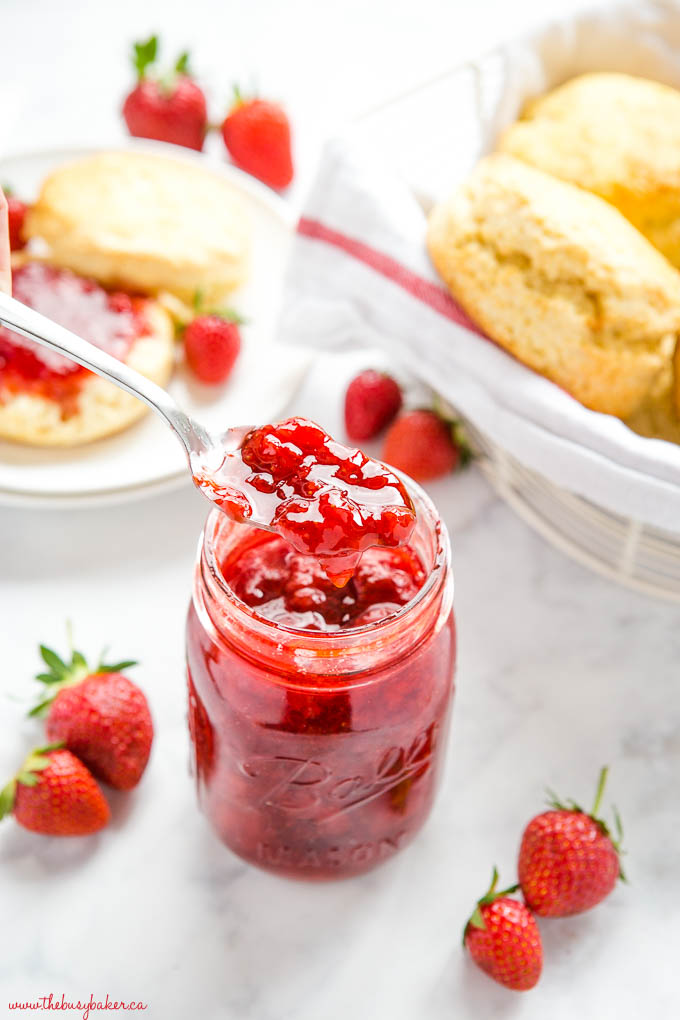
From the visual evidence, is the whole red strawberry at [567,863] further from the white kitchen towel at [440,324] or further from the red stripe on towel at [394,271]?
the red stripe on towel at [394,271]

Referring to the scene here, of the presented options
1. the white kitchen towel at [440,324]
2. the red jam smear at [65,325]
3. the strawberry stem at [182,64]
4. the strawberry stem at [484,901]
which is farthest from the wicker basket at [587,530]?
the strawberry stem at [182,64]

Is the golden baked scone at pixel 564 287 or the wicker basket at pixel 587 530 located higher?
the golden baked scone at pixel 564 287

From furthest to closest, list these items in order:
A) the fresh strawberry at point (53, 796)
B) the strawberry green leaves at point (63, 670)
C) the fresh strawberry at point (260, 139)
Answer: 1. the fresh strawberry at point (260, 139)
2. the strawberry green leaves at point (63, 670)
3. the fresh strawberry at point (53, 796)

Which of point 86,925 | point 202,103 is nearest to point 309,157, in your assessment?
point 202,103

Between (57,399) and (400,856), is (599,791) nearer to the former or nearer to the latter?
(400,856)

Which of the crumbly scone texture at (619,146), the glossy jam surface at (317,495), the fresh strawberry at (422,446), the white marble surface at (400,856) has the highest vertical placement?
the crumbly scone texture at (619,146)

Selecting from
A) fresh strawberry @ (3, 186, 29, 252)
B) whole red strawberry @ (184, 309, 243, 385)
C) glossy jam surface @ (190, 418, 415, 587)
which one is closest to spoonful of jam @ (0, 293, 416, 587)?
glossy jam surface @ (190, 418, 415, 587)

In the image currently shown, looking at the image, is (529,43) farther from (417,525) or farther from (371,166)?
(417,525)
